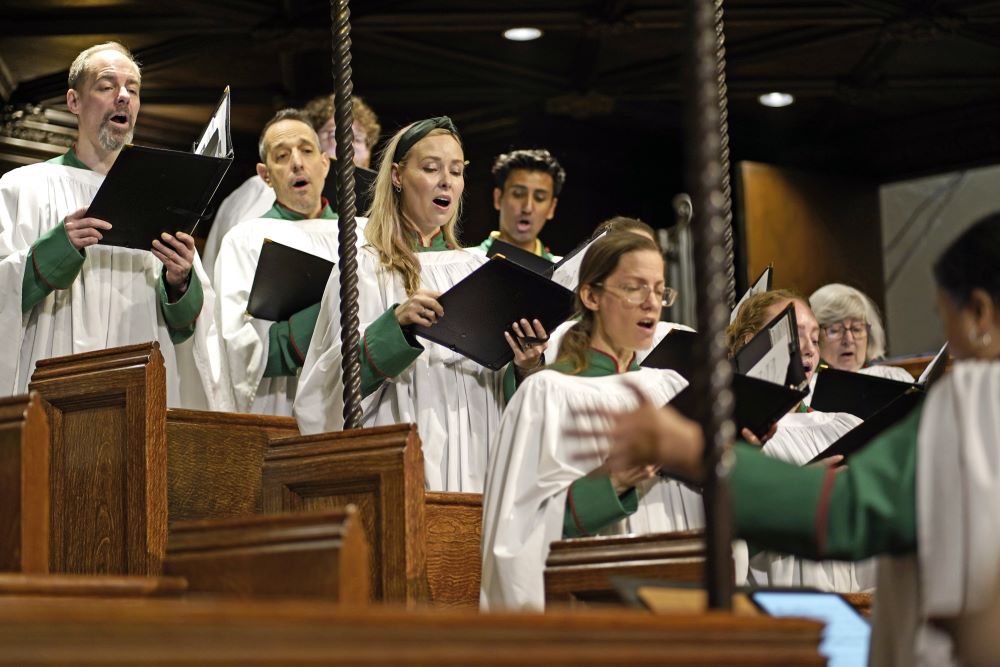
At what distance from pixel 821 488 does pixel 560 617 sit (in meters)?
0.65

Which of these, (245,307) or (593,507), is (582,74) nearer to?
(245,307)

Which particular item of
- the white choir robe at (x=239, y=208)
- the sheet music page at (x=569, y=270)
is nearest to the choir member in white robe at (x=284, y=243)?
the white choir robe at (x=239, y=208)

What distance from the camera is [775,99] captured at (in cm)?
977

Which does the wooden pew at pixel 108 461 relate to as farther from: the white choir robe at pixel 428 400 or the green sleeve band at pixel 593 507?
the green sleeve band at pixel 593 507

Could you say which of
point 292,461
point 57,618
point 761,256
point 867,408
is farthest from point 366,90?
point 57,618

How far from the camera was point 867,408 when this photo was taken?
16.6ft

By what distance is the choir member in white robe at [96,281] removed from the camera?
4.86 metres

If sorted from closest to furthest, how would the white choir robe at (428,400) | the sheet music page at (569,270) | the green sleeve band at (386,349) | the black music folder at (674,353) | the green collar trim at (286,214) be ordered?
the green sleeve band at (386,349)
the black music folder at (674,353)
the white choir robe at (428,400)
the sheet music page at (569,270)
the green collar trim at (286,214)

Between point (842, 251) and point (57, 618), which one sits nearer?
point (57, 618)

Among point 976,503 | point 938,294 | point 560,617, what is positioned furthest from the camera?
point 938,294

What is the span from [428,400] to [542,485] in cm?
92

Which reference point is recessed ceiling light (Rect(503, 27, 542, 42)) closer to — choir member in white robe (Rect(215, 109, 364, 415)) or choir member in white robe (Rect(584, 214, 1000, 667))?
choir member in white robe (Rect(215, 109, 364, 415))

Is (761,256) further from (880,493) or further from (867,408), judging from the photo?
(880,493)

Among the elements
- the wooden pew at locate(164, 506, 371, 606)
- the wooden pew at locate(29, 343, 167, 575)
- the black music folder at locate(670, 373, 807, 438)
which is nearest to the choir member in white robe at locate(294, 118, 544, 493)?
the wooden pew at locate(29, 343, 167, 575)
